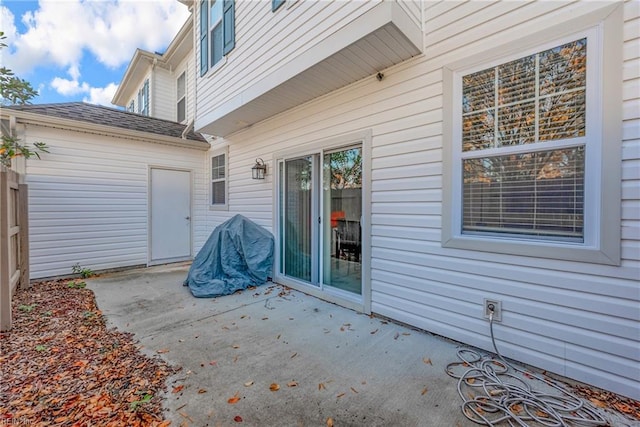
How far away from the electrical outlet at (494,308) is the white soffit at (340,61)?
2.54 metres

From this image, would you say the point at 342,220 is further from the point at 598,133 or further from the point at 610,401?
the point at 610,401

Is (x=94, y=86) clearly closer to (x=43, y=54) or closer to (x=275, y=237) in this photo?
(x=43, y=54)

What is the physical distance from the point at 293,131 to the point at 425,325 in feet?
11.0

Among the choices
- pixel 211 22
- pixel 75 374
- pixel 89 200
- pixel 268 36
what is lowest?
pixel 75 374

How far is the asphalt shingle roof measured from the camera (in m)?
4.98

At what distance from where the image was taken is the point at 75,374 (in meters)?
2.20

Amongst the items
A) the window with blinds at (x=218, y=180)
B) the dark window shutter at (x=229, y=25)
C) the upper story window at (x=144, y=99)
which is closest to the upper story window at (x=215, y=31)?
the dark window shutter at (x=229, y=25)

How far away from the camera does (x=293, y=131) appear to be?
4434 millimetres

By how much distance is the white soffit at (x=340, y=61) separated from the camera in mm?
2541

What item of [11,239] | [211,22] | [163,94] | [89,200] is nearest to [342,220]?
[11,239]

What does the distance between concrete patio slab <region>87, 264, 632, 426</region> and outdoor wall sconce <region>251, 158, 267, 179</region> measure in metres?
2.27

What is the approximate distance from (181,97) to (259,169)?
17.6 feet

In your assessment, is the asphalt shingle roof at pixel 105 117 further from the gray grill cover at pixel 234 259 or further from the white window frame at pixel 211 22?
the gray grill cover at pixel 234 259

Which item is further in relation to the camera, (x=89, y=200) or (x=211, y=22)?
(x=211, y=22)
